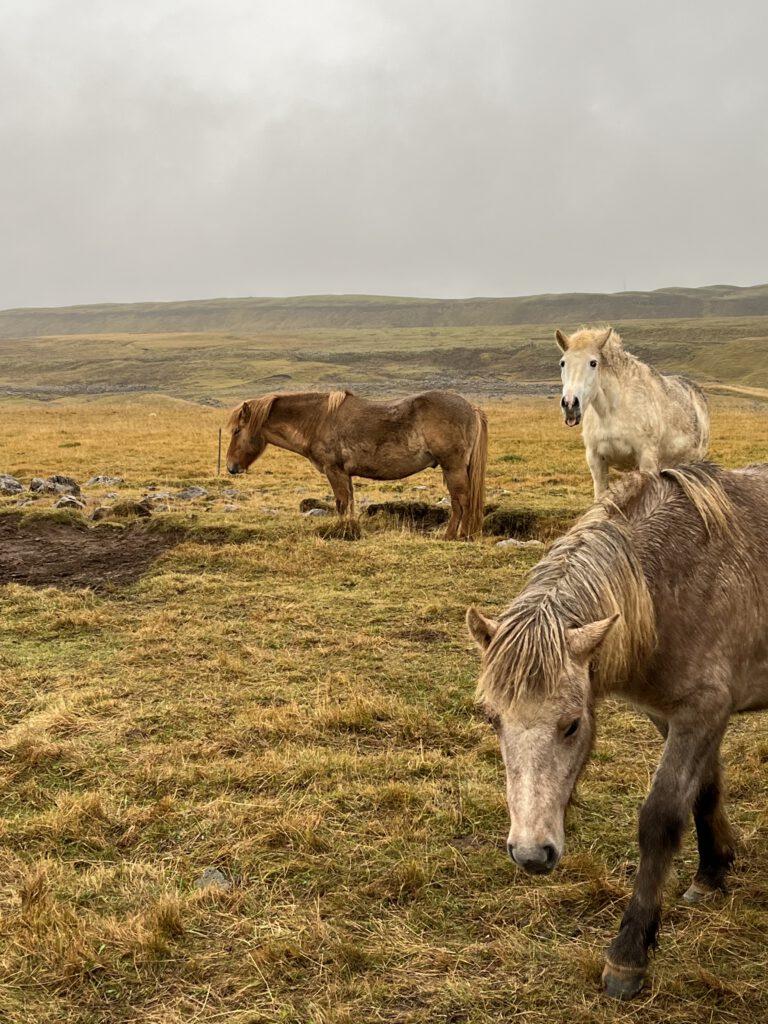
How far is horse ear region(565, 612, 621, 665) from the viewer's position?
9.55 ft

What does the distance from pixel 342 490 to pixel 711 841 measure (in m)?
8.99

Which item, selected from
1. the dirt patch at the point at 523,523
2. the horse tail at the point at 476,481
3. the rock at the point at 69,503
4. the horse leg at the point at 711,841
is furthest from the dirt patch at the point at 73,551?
the horse leg at the point at 711,841

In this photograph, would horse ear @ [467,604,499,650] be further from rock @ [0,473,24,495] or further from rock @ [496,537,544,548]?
rock @ [0,473,24,495]

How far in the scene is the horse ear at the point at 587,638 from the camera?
2.91 meters

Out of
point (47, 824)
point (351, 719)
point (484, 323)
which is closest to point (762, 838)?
point (351, 719)

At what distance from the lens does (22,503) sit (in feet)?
45.5

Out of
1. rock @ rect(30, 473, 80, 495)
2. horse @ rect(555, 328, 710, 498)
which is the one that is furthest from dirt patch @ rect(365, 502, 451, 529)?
rock @ rect(30, 473, 80, 495)

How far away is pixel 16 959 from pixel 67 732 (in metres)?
2.30

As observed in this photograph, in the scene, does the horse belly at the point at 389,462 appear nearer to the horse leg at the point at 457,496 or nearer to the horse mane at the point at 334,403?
the horse leg at the point at 457,496

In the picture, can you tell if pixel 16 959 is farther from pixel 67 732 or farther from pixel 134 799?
pixel 67 732

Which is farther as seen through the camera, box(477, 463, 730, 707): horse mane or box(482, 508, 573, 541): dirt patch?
box(482, 508, 573, 541): dirt patch

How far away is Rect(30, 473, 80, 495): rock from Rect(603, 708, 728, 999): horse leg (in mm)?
13527

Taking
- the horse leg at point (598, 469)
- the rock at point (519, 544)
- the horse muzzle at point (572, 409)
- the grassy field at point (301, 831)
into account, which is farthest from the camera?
the rock at point (519, 544)

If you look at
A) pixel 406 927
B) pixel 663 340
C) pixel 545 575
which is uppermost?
pixel 663 340
